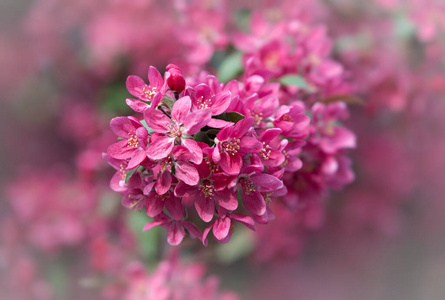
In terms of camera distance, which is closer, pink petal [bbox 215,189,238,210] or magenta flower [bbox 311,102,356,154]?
pink petal [bbox 215,189,238,210]

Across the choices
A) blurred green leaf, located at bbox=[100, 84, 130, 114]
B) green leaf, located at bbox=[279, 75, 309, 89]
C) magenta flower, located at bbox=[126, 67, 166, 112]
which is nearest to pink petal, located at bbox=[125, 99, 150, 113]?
magenta flower, located at bbox=[126, 67, 166, 112]

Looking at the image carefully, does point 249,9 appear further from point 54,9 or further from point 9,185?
point 9,185

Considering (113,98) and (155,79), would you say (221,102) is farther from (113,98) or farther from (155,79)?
(113,98)

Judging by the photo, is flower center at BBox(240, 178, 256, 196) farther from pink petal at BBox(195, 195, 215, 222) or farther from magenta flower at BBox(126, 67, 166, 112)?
magenta flower at BBox(126, 67, 166, 112)

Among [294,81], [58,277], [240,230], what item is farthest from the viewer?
[58,277]

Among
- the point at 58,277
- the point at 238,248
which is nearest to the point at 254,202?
the point at 238,248

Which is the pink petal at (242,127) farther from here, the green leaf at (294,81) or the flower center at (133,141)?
the green leaf at (294,81)

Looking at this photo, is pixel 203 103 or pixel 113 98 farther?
pixel 113 98

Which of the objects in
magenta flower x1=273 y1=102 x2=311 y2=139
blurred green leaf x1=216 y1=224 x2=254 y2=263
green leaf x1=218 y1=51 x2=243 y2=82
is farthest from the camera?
blurred green leaf x1=216 y1=224 x2=254 y2=263
